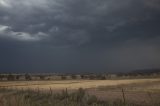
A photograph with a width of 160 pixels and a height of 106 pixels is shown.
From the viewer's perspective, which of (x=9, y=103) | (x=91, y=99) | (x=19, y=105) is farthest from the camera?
(x=91, y=99)

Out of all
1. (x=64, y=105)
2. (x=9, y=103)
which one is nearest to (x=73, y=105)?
(x=64, y=105)

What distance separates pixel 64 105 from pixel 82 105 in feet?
5.71

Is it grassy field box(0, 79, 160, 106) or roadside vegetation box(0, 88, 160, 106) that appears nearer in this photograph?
roadside vegetation box(0, 88, 160, 106)

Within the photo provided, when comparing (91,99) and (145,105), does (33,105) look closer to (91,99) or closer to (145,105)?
(91,99)

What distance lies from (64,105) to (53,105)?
0.69 meters

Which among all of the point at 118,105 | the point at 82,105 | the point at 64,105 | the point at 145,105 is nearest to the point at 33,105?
the point at 64,105

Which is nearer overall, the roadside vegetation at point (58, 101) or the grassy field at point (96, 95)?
the roadside vegetation at point (58, 101)

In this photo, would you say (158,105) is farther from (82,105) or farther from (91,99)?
(91,99)

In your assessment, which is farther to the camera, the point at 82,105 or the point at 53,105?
the point at 82,105

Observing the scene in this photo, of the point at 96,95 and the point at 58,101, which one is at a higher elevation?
the point at 58,101

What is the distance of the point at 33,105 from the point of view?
16.0m

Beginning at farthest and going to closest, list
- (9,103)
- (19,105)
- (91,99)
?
(91,99)
(9,103)
(19,105)

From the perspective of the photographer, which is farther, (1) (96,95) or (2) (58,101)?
(1) (96,95)

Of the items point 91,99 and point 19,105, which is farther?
point 91,99
